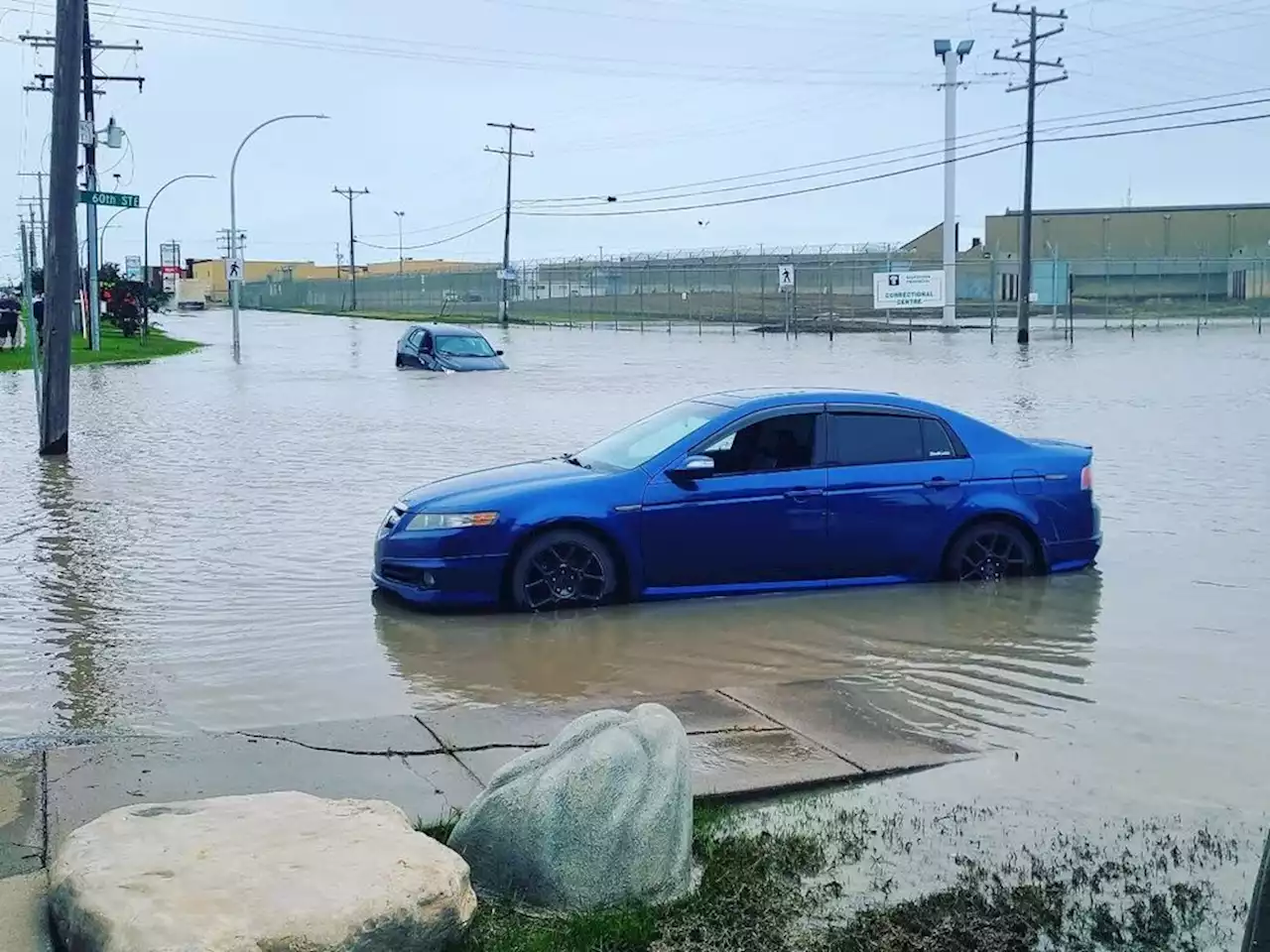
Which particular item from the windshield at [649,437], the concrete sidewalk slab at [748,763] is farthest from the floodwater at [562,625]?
the windshield at [649,437]

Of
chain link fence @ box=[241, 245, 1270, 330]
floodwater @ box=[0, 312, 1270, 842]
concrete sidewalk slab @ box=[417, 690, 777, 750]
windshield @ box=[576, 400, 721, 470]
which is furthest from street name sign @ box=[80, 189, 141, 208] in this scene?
chain link fence @ box=[241, 245, 1270, 330]

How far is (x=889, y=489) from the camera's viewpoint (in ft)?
33.5

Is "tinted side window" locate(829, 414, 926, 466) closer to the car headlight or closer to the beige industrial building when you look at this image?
the car headlight

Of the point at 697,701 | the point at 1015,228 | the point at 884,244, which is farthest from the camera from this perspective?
the point at 1015,228

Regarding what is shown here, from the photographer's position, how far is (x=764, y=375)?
32.9 meters

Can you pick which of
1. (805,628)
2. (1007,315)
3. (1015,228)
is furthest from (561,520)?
(1015,228)

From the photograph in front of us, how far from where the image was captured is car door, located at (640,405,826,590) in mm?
9789

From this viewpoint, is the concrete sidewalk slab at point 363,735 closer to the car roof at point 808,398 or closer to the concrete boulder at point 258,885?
the concrete boulder at point 258,885

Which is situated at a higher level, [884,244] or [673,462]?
[884,244]

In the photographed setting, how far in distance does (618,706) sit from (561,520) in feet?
6.93

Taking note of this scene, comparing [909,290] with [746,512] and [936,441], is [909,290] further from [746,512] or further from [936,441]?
[746,512]

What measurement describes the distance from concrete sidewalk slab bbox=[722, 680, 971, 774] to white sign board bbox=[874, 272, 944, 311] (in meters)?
51.8

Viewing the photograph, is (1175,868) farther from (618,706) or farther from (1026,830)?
(618,706)

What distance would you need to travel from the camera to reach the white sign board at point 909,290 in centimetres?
5828
